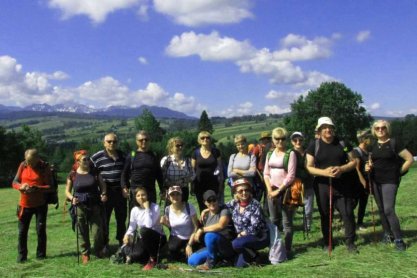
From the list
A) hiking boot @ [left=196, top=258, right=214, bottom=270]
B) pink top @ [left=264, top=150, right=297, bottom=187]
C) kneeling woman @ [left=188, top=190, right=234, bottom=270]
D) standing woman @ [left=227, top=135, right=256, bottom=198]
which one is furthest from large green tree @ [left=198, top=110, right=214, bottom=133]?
hiking boot @ [left=196, top=258, right=214, bottom=270]

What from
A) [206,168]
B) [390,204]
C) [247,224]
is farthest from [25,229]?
[390,204]

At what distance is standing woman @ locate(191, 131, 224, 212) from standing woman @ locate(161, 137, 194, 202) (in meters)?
0.26

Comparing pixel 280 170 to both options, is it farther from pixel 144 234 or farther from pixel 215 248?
pixel 144 234

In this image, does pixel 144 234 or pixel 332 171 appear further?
pixel 144 234

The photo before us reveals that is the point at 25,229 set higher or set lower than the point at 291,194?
lower

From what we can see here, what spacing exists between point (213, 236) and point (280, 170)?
1.76 metres

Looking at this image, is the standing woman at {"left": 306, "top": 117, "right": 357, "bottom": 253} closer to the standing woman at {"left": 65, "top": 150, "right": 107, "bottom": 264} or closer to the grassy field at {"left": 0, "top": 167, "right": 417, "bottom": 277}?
the grassy field at {"left": 0, "top": 167, "right": 417, "bottom": 277}

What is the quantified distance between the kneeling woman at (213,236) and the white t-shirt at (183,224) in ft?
0.78

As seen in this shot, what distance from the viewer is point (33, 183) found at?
8.67 metres

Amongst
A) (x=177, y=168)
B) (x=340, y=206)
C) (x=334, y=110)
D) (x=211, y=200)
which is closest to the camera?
(x=340, y=206)

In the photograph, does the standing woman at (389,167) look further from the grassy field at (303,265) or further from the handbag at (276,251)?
the handbag at (276,251)

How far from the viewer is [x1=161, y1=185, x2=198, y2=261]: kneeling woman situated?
7.74 meters

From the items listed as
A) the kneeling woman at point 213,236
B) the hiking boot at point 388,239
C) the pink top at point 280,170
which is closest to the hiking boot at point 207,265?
the kneeling woman at point 213,236

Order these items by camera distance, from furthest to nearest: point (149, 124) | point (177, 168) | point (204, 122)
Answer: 1. point (204, 122)
2. point (149, 124)
3. point (177, 168)
